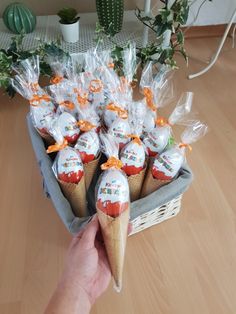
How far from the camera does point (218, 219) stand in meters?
0.84

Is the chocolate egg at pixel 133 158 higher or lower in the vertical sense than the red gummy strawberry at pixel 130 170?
higher

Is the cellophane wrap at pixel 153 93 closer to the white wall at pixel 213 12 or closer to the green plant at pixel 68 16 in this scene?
the green plant at pixel 68 16

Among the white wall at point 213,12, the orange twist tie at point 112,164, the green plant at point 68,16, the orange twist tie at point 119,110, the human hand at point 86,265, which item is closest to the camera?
the human hand at point 86,265

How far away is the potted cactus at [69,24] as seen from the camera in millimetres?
1146

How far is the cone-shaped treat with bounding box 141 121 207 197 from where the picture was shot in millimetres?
661

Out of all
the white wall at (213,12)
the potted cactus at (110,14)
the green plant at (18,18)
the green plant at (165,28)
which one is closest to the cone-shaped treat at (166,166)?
the green plant at (165,28)

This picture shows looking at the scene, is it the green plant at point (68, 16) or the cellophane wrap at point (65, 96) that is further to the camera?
the green plant at point (68, 16)

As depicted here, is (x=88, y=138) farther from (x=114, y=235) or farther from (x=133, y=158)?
(x=114, y=235)

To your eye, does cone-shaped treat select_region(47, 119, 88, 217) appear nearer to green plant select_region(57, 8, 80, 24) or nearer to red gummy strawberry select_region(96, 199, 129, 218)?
red gummy strawberry select_region(96, 199, 129, 218)

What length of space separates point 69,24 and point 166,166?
0.79m

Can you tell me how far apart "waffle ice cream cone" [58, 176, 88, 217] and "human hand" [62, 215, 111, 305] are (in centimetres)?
11

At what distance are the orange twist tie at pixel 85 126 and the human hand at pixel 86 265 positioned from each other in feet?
0.81

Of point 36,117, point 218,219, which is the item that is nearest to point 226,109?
point 218,219

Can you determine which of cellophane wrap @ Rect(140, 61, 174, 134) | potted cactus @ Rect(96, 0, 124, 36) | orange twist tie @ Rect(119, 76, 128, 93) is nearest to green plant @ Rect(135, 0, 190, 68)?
potted cactus @ Rect(96, 0, 124, 36)
